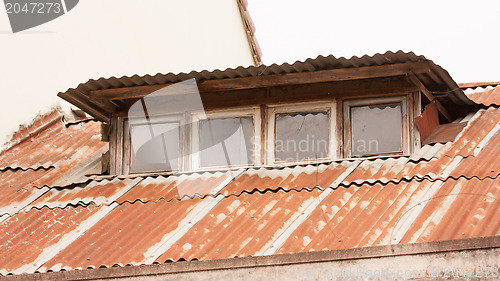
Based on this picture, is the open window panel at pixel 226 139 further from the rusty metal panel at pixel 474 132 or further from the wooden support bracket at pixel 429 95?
the rusty metal panel at pixel 474 132

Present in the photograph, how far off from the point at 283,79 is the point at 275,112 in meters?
0.44

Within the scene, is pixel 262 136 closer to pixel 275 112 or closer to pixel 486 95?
pixel 275 112

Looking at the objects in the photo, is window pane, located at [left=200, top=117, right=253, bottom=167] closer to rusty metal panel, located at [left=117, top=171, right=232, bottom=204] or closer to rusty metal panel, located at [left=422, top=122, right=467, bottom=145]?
rusty metal panel, located at [left=117, top=171, right=232, bottom=204]

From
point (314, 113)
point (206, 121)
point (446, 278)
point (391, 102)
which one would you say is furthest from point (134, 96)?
point (446, 278)

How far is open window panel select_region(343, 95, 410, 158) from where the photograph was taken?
9977mm

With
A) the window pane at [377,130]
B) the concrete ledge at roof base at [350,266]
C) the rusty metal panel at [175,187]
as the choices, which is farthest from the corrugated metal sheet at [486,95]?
the concrete ledge at roof base at [350,266]

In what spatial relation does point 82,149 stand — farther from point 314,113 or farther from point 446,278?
point 446,278

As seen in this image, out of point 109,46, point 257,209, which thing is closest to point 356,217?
point 257,209

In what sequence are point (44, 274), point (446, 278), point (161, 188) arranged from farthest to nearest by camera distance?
point (161, 188) < point (44, 274) < point (446, 278)

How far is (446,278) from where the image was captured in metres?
7.23

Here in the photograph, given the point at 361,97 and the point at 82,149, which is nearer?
the point at 361,97

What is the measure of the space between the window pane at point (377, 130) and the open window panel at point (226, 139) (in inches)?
43.5

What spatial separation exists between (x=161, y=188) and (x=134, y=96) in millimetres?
1297

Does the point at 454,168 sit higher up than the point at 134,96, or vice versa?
the point at 134,96
